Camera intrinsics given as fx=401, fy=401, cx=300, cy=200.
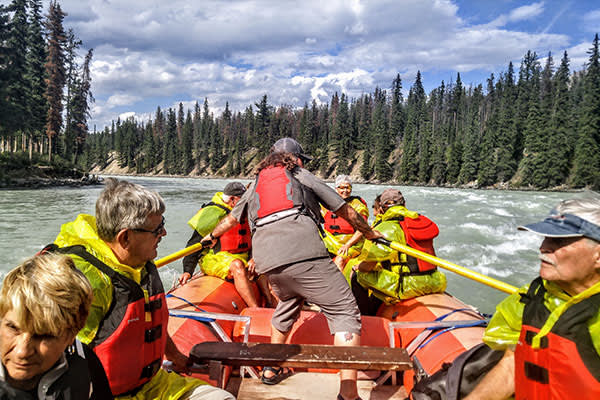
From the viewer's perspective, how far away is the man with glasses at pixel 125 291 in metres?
1.73

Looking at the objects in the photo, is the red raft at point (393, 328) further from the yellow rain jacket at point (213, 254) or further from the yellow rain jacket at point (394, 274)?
the yellow rain jacket at point (213, 254)

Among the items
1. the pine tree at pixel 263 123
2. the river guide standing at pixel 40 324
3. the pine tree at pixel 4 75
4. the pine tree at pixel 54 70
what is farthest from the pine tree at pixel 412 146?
the river guide standing at pixel 40 324

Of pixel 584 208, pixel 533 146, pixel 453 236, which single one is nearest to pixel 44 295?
pixel 584 208

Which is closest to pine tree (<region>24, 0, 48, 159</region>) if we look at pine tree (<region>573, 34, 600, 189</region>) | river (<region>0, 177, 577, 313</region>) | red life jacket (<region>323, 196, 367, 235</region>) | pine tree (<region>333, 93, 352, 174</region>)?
river (<region>0, 177, 577, 313</region>)

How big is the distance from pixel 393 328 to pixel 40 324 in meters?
2.74

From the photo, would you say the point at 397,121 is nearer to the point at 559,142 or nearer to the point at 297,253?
the point at 559,142

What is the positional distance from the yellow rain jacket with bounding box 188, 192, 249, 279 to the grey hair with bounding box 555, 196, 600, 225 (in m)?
3.62

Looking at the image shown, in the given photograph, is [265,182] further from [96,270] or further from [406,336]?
[406,336]

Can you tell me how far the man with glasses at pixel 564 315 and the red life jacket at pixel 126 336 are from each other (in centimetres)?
161

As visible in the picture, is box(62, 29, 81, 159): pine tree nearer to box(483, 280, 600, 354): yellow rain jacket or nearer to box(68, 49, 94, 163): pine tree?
box(68, 49, 94, 163): pine tree

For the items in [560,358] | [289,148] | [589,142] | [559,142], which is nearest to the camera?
[560,358]

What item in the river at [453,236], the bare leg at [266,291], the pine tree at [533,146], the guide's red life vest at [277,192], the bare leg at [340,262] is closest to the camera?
the guide's red life vest at [277,192]

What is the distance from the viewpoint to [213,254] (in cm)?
485

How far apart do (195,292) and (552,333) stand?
3320mm
